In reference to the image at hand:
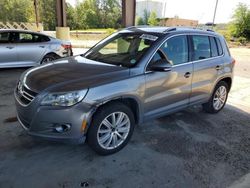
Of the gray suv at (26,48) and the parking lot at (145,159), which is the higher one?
the gray suv at (26,48)

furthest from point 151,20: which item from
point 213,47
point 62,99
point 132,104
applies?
point 62,99

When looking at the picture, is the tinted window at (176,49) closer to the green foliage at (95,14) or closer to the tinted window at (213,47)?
the tinted window at (213,47)

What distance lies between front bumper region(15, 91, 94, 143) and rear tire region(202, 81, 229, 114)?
2985mm

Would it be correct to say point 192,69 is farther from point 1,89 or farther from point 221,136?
point 1,89

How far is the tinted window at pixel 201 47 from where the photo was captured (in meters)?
4.35

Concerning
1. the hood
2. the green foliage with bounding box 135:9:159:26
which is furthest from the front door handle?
the green foliage with bounding box 135:9:159:26

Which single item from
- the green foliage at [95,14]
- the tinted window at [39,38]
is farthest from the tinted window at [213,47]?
the green foliage at [95,14]

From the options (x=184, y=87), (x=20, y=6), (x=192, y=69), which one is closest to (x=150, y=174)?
(x=184, y=87)

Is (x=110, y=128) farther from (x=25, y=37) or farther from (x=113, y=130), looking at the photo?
(x=25, y=37)

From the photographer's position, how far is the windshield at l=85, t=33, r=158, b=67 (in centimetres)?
373

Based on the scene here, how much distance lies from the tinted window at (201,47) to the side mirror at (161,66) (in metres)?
0.93

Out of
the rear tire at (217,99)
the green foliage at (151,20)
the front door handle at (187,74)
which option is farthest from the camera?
the green foliage at (151,20)

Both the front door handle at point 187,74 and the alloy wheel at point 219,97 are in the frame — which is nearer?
the front door handle at point 187,74

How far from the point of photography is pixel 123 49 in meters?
4.19
